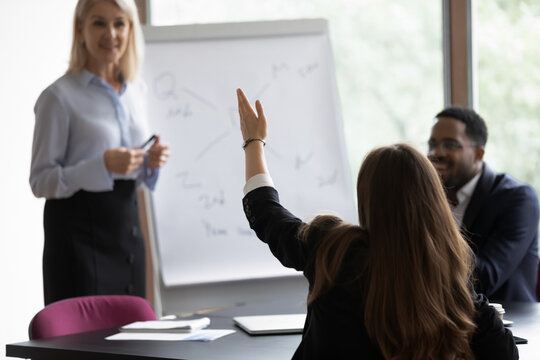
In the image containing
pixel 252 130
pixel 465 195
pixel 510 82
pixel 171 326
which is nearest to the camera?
pixel 252 130

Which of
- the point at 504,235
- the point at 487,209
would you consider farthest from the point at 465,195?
the point at 504,235

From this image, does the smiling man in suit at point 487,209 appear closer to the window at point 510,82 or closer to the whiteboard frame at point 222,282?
the whiteboard frame at point 222,282

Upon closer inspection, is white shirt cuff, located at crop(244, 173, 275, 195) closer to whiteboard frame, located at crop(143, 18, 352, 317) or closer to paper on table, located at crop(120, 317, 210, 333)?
paper on table, located at crop(120, 317, 210, 333)

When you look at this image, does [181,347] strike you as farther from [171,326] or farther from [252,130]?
[252,130]

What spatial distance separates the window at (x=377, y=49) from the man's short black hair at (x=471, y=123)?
1.14 m

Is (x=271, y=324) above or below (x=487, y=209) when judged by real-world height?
below

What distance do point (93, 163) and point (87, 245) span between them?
33cm

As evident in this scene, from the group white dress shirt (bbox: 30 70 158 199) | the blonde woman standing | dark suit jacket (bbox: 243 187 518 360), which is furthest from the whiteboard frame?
dark suit jacket (bbox: 243 187 518 360)

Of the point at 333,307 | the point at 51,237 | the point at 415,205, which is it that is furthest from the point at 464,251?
the point at 51,237

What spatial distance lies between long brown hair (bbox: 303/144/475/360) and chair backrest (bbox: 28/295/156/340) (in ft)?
3.63

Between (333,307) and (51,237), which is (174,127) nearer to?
(51,237)

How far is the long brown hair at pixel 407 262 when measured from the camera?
1.42 metres

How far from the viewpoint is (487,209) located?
2.88 metres

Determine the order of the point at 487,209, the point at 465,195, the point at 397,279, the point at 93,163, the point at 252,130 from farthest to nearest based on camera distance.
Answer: the point at 465,195 → the point at 487,209 → the point at 93,163 → the point at 252,130 → the point at 397,279
